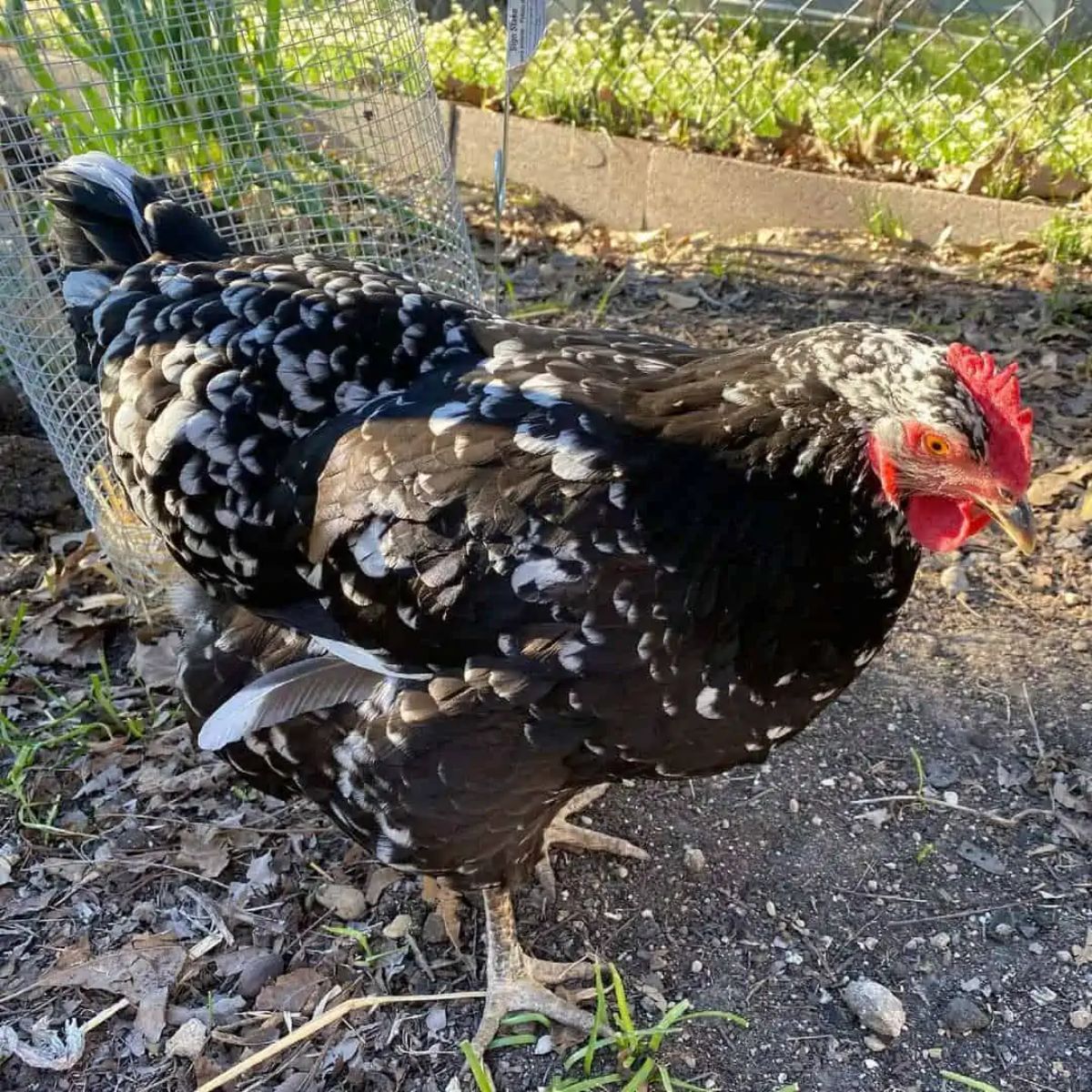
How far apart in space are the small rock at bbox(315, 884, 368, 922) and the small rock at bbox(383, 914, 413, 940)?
0.07 meters

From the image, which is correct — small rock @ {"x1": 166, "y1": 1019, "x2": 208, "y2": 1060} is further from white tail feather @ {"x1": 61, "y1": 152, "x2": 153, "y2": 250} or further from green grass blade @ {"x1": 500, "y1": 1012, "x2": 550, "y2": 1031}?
white tail feather @ {"x1": 61, "y1": 152, "x2": 153, "y2": 250}

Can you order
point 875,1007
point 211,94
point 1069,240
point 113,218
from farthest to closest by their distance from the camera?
point 1069,240 < point 211,94 < point 113,218 < point 875,1007

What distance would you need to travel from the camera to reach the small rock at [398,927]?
2.19m

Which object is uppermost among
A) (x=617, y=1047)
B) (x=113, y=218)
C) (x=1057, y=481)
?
(x=113, y=218)

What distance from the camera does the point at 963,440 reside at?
1505 mm

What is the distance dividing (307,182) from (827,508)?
1.88 m

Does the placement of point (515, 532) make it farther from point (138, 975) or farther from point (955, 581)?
point (955, 581)

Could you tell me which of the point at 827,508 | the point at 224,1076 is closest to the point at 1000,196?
the point at 827,508

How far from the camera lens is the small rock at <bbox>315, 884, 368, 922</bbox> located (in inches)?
88.0

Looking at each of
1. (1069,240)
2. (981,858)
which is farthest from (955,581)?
(1069,240)

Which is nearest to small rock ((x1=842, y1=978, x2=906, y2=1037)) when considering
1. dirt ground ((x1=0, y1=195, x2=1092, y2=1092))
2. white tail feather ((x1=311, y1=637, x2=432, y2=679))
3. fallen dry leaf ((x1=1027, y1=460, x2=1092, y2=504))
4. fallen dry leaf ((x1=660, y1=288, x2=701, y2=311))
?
dirt ground ((x1=0, y1=195, x2=1092, y2=1092))

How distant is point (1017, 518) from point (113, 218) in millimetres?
1878

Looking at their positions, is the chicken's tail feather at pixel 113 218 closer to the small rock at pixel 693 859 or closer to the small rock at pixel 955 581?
the small rock at pixel 693 859

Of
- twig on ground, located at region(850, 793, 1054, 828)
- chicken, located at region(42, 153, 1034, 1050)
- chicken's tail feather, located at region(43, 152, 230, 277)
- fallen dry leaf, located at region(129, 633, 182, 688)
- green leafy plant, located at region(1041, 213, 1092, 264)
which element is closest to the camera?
chicken, located at region(42, 153, 1034, 1050)
